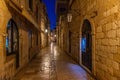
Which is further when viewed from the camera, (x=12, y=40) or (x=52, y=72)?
(x=52, y=72)

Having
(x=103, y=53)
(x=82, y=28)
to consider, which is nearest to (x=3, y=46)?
(x=103, y=53)

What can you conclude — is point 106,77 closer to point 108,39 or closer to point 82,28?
point 108,39

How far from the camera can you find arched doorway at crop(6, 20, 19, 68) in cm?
595

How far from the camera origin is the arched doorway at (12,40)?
5.95 m

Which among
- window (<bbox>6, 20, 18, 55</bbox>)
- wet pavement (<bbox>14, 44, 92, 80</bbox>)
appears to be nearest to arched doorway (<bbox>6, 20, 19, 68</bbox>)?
window (<bbox>6, 20, 18, 55</bbox>)

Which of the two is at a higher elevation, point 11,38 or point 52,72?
point 11,38

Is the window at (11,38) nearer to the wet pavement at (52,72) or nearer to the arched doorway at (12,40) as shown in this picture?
the arched doorway at (12,40)

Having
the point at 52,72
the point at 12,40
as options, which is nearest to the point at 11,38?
the point at 12,40

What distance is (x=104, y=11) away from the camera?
4.78 m

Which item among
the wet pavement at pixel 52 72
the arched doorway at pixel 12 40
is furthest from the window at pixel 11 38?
the wet pavement at pixel 52 72

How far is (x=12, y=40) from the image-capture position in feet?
20.9

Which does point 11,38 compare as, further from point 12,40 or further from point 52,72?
point 52,72

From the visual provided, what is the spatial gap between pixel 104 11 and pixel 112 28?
895mm

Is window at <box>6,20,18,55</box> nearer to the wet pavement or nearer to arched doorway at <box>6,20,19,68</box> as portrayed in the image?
arched doorway at <box>6,20,19,68</box>
